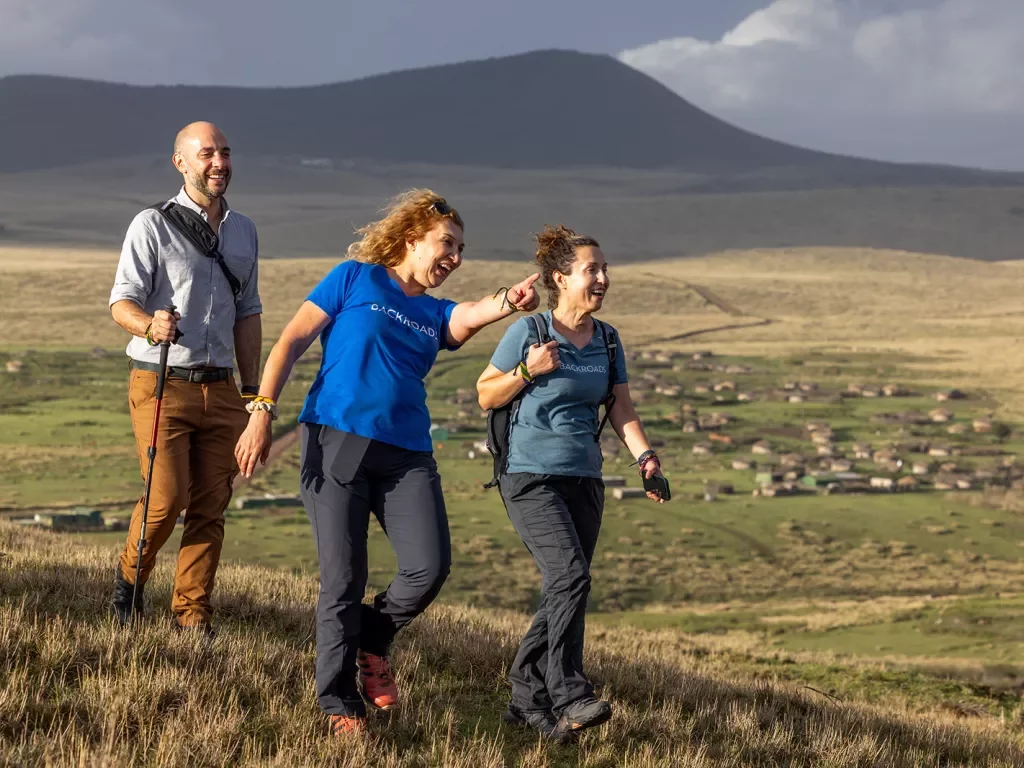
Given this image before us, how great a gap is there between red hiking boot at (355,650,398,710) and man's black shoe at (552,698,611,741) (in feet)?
2.30

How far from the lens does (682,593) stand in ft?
98.8

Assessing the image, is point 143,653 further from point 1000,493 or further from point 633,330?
point 633,330

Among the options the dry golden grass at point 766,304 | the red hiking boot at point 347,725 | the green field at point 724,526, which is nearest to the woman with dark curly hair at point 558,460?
the red hiking boot at point 347,725

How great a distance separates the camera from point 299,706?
5762 millimetres

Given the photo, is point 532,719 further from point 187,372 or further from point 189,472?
point 187,372

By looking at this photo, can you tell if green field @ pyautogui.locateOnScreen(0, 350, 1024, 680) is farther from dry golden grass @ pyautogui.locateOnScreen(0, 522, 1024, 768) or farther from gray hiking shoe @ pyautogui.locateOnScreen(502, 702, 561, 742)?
gray hiking shoe @ pyautogui.locateOnScreen(502, 702, 561, 742)

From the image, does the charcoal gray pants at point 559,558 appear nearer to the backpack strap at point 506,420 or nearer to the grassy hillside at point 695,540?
the backpack strap at point 506,420

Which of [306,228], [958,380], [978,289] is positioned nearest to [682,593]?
[958,380]

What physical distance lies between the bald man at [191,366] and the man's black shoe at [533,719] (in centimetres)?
144

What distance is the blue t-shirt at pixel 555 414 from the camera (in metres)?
5.98

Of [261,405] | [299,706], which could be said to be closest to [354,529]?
[261,405]

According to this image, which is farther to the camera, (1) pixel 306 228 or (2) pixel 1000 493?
(1) pixel 306 228

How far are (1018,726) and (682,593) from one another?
65.1 feet

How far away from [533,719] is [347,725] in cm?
97
